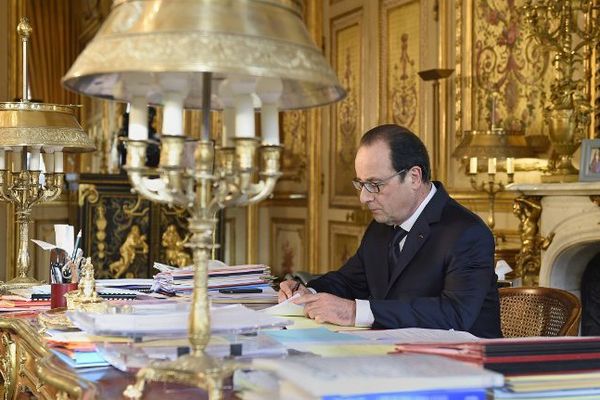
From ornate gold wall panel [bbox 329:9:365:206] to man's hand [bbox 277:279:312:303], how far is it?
5222mm

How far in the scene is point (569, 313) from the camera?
8.17 feet

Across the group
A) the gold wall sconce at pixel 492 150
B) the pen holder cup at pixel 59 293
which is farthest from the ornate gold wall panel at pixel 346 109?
the pen holder cup at pixel 59 293

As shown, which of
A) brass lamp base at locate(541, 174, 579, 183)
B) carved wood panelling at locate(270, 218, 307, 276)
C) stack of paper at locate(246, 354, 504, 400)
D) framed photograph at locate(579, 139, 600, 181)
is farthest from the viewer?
carved wood panelling at locate(270, 218, 307, 276)

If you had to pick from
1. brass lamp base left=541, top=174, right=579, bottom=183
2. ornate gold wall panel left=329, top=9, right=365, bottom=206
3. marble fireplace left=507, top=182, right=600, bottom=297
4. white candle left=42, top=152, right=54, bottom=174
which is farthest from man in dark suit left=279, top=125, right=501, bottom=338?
ornate gold wall panel left=329, top=9, right=365, bottom=206

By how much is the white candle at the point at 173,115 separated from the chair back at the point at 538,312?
4.47ft

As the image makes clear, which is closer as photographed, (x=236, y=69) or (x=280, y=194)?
(x=236, y=69)

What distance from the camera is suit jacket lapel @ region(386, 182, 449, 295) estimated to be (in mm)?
2525

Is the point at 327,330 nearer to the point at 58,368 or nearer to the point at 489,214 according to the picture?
the point at 58,368

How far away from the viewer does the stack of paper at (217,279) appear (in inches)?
103

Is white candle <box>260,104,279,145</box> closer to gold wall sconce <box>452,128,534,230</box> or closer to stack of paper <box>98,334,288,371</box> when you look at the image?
stack of paper <box>98,334,288,371</box>

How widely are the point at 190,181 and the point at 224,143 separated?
12cm

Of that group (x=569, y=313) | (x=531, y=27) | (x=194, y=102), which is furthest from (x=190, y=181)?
(x=531, y=27)

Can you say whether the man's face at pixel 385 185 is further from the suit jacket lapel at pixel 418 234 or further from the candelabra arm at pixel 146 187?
the candelabra arm at pixel 146 187

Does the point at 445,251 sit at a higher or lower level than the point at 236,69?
lower
